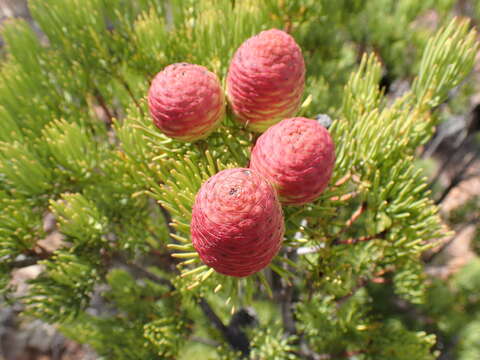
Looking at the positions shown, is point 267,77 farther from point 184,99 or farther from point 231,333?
point 231,333

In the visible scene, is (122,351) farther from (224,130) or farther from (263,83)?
(263,83)

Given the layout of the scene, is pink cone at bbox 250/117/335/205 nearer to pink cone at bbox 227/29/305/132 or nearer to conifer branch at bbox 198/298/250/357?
pink cone at bbox 227/29/305/132

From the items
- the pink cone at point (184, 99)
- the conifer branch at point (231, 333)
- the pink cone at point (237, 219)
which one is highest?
the pink cone at point (184, 99)

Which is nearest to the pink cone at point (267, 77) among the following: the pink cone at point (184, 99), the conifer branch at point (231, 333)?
the pink cone at point (184, 99)

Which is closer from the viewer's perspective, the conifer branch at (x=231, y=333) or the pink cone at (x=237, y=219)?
the pink cone at (x=237, y=219)

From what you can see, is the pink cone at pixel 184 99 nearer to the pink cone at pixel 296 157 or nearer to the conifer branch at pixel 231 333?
the pink cone at pixel 296 157

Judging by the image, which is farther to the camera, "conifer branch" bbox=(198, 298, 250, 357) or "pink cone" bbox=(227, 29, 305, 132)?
"conifer branch" bbox=(198, 298, 250, 357)

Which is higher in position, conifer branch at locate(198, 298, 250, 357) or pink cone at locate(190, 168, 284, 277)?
pink cone at locate(190, 168, 284, 277)

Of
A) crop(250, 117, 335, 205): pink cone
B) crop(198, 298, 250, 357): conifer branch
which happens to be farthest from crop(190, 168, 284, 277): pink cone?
crop(198, 298, 250, 357): conifer branch

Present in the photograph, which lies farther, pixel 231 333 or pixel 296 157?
pixel 231 333

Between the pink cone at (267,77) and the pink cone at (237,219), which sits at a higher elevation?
the pink cone at (267,77)

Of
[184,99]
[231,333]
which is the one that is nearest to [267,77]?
[184,99]
